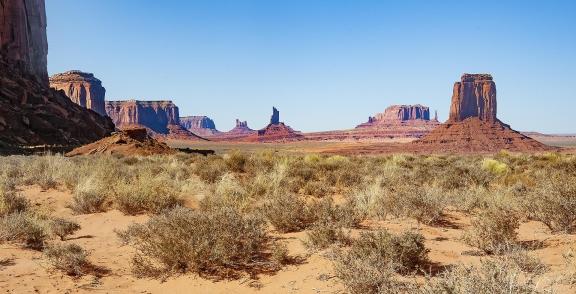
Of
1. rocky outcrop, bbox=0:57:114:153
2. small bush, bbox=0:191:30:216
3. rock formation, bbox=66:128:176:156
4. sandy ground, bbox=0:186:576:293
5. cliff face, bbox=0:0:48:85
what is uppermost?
cliff face, bbox=0:0:48:85

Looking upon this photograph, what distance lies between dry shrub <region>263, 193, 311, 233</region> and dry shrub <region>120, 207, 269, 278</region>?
35.7 inches

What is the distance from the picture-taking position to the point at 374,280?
3.55m

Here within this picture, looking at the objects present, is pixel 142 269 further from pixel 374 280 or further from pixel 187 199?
pixel 187 199

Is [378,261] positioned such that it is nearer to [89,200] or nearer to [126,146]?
[89,200]

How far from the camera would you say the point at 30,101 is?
146 feet

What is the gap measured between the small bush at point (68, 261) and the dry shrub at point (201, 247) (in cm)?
64

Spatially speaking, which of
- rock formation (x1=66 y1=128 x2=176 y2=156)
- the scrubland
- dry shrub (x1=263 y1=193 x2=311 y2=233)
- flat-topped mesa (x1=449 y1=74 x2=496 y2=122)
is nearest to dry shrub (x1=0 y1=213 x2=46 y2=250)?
the scrubland

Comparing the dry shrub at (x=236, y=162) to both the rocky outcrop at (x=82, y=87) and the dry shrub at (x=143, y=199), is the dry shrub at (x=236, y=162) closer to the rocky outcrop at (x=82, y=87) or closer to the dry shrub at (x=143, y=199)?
the dry shrub at (x=143, y=199)

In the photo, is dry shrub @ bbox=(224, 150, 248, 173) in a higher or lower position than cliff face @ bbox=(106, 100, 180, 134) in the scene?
lower

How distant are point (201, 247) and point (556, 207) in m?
4.80

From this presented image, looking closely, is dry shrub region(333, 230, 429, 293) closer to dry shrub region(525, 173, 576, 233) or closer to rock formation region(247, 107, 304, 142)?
dry shrub region(525, 173, 576, 233)

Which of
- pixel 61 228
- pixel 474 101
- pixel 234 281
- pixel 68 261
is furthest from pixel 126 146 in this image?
pixel 474 101

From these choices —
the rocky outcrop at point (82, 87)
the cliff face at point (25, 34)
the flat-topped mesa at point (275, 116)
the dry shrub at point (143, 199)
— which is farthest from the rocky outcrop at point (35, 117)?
the flat-topped mesa at point (275, 116)

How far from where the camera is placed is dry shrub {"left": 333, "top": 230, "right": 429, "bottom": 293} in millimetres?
3572
